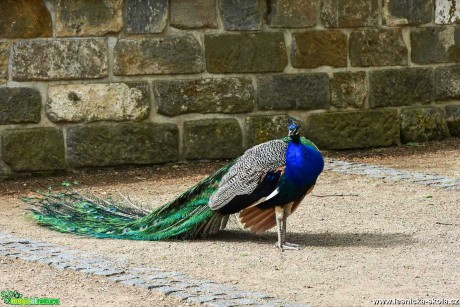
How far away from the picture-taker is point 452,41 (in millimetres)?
10625

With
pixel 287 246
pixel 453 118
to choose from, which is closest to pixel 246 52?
pixel 453 118

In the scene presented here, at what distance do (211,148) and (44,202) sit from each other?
2.31m

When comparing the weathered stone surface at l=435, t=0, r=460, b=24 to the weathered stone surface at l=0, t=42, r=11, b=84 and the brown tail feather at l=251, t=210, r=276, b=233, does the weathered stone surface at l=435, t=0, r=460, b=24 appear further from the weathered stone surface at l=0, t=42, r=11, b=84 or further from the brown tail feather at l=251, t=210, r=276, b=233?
the brown tail feather at l=251, t=210, r=276, b=233

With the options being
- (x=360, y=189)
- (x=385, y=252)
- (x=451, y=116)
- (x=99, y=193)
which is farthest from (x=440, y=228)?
(x=451, y=116)

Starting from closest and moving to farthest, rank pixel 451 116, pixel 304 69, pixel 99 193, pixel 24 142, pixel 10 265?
pixel 10 265, pixel 99 193, pixel 24 142, pixel 304 69, pixel 451 116

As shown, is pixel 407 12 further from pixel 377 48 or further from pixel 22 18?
pixel 22 18

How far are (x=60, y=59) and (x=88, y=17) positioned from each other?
0.44 m

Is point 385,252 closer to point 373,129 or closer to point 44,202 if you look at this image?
point 44,202

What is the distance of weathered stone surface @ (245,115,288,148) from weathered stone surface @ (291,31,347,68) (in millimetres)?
546

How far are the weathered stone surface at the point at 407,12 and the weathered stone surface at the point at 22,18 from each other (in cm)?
325

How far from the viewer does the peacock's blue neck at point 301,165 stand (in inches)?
260

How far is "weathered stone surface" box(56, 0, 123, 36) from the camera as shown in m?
9.23

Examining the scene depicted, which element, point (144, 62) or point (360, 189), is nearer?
point (360, 189)

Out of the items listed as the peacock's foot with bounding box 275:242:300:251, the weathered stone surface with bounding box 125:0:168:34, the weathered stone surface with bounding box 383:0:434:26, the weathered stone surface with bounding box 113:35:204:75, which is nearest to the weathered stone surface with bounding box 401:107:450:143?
the weathered stone surface with bounding box 383:0:434:26
